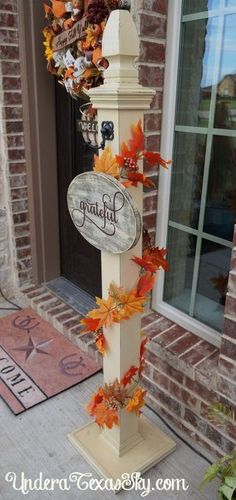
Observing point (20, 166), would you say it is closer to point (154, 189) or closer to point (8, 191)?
point (8, 191)

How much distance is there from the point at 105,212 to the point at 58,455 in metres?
1.04

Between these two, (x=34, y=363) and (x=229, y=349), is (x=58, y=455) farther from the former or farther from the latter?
(x=229, y=349)

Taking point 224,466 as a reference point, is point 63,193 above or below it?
above

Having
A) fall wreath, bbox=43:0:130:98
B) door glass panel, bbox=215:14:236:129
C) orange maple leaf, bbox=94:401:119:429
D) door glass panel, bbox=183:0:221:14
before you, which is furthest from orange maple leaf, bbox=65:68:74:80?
orange maple leaf, bbox=94:401:119:429

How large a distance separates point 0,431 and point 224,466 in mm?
963

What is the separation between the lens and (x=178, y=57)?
162 centimetres

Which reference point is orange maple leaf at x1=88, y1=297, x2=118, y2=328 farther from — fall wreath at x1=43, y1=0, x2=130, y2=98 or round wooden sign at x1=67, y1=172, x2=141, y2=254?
fall wreath at x1=43, y1=0, x2=130, y2=98

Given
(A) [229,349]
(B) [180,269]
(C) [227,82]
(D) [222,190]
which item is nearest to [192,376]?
(A) [229,349]

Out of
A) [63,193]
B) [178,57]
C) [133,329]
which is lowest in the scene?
[133,329]

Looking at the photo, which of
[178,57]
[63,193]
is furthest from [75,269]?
[178,57]

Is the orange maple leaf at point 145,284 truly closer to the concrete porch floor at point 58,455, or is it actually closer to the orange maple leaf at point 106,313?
the orange maple leaf at point 106,313

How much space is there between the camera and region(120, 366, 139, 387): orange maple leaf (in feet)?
4.81

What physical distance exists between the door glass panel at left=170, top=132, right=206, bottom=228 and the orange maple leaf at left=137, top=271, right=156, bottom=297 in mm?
502

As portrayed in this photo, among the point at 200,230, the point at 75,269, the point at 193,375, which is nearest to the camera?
the point at 193,375
